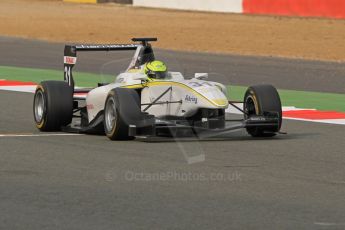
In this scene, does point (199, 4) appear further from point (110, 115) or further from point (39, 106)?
point (110, 115)

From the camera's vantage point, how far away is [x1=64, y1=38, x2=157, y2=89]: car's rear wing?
14.0 meters

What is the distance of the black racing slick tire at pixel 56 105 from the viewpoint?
1381cm

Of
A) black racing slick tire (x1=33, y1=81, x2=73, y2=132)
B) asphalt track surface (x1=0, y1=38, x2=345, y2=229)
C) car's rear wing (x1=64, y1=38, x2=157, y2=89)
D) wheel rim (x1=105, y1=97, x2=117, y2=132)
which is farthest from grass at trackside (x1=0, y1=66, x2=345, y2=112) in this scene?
asphalt track surface (x1=0, y1=38, x2=345, y2=229)

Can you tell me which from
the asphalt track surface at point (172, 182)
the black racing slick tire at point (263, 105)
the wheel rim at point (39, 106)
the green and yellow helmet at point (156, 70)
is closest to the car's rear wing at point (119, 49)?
the green and yellow helmet at point (156, 70)

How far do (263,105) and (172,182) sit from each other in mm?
3306

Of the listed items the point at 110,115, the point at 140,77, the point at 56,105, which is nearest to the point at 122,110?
the point at 110,115

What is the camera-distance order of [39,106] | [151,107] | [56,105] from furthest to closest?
[39,106], [56,105], [151,107]

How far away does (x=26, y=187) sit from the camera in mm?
9961

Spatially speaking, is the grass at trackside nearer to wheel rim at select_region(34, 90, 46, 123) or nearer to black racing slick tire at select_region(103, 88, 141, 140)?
wheel rim at select_region(34, 90, 46, 123)

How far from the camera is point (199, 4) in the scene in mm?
45250

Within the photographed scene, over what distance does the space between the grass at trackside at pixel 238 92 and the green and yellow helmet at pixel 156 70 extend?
0.84m

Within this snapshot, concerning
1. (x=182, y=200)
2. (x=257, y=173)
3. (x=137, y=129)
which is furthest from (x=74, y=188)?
(x=137, y=129)

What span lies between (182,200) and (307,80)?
1453 cm

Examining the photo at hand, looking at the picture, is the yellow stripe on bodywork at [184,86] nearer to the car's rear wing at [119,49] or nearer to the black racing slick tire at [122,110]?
the black racing slick tire at [122,110]
